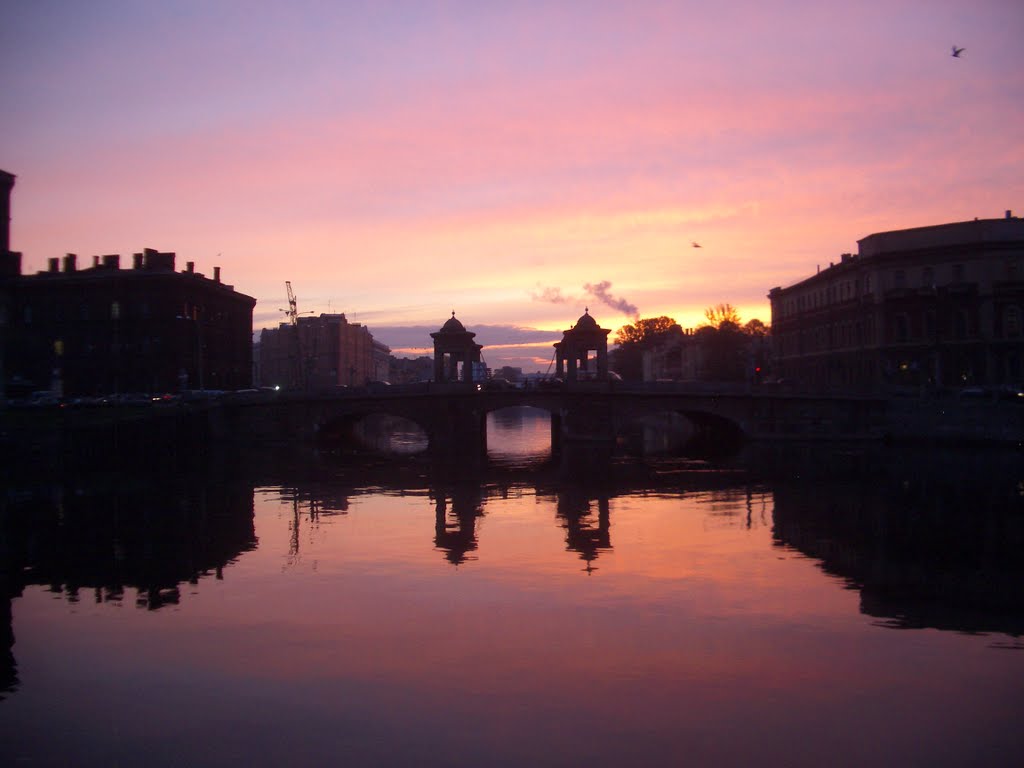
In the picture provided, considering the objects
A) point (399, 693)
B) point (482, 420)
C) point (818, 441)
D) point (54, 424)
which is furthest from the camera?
point (482, 420)

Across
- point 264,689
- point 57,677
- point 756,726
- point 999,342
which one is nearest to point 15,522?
point 57,677

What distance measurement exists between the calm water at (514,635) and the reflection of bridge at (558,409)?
45.9 meters

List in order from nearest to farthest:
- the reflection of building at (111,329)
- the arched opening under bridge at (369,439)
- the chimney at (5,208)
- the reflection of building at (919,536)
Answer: the reflection of building at (919,536), the chimney at (5,208), the arched opening under bridge at (369,439), the reflection of building at (111,329)

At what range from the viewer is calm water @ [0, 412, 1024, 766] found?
54.7 feet

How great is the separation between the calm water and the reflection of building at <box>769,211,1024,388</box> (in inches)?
2086

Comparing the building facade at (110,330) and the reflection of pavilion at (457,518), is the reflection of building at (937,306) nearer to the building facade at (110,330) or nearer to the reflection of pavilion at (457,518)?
the reflection of pavilion at (457,518)

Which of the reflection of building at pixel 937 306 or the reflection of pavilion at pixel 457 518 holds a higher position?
the reflection of building at pixel 937 306

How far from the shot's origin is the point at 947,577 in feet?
97.5

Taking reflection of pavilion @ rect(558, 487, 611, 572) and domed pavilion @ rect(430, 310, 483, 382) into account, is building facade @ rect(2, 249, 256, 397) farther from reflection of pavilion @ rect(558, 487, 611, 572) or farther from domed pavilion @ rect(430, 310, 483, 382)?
reflection of pavilion @ rect(558, 487, 611, 572)

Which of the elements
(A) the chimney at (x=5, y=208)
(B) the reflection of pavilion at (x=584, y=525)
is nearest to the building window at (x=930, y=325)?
(B) the reflection of pavilion at (x=584, y=525)

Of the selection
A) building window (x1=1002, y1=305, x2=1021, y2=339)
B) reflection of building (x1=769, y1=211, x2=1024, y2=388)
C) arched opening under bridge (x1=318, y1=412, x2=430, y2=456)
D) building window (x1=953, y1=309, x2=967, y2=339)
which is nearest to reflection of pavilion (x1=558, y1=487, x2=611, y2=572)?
arched opening under bridge (x1=318, y1=412, x2=430, y2=456)

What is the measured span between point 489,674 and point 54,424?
5876cm

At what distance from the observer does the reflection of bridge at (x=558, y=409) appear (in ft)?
303

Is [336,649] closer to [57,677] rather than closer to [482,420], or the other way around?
[57,677]
